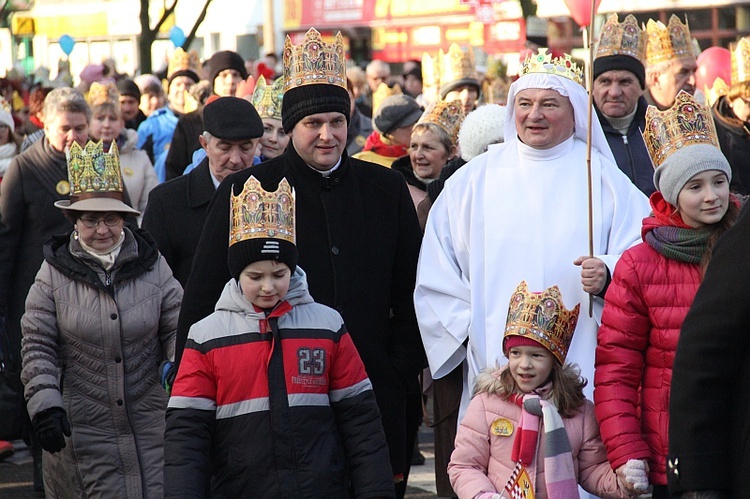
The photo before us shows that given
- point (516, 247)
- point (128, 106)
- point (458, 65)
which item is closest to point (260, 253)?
point (516, 247)

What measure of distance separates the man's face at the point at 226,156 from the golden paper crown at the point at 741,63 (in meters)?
4.03

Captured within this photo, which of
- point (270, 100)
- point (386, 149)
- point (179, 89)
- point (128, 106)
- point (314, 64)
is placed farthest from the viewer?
point (128, 106)

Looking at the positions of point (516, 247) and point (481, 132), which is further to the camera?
point (481, 132)

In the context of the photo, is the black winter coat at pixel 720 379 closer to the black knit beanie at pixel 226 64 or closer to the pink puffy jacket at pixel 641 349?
the pink puffy jacket at pixel 641 349

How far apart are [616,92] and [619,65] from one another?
214 millimetres

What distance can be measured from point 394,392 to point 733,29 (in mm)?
24130

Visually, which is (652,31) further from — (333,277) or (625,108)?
(333,277)

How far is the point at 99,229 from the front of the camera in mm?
6102

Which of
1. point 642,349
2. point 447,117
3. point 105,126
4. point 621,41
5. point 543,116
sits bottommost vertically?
point 642,349

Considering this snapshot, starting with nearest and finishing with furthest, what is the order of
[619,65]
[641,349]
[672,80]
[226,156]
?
[641,349] → [226,156] → [619,65] → [672,80]

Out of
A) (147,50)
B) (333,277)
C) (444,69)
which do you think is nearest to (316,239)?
(333,277)

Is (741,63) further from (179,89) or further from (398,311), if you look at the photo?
(179,89)

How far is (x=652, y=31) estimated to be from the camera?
366 inches

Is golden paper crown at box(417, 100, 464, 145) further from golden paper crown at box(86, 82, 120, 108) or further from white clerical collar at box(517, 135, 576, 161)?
golden paper crown at box(86, 82, 120, 108)
